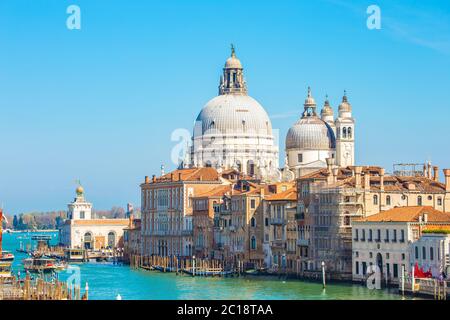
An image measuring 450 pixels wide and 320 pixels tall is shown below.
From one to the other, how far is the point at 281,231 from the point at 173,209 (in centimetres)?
1515

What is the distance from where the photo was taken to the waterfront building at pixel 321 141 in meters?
72.2

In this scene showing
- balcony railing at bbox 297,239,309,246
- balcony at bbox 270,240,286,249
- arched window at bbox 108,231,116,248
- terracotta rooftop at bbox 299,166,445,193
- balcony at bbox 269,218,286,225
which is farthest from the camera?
arched window at bbox 108,231,116,248

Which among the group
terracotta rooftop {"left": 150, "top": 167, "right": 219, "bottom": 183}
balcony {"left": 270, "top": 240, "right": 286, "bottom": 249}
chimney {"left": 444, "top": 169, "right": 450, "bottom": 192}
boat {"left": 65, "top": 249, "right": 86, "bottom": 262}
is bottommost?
boat {"left": 65, "top": 249, "right": 86, "bottom": 262}

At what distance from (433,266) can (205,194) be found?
85.5 ft

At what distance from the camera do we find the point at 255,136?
3083 inches

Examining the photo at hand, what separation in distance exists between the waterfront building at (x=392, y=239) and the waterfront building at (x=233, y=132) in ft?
104

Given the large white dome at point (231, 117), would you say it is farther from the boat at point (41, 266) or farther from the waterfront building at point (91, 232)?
the boat at point (41, 266)

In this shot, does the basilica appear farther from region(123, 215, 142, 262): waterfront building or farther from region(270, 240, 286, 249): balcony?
region(270, 240, 286, 249): balcony

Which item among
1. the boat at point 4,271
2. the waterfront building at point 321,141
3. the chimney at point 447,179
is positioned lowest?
the boat at point 4,271

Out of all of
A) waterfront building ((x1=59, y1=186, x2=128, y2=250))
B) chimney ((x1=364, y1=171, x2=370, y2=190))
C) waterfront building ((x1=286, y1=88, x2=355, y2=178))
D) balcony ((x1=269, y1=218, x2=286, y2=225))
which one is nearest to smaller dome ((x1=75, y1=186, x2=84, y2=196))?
waterfront building ((x1=59, y1=186, x2=128, y2=250))

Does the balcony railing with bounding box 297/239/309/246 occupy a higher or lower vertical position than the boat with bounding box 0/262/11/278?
higher

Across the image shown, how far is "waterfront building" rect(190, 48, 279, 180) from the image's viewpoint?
76750 millimetres

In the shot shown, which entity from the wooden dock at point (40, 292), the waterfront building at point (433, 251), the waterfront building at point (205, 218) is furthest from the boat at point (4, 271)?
the waterfront building at point (205, 218)
